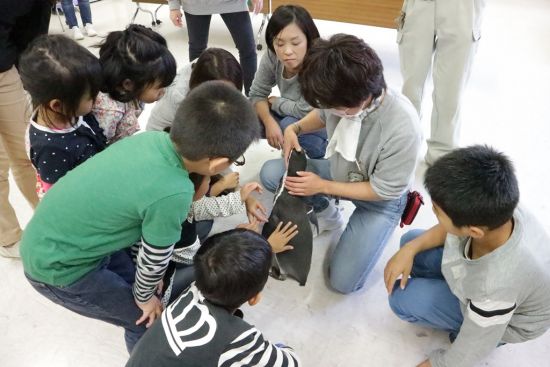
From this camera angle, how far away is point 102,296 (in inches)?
41.0

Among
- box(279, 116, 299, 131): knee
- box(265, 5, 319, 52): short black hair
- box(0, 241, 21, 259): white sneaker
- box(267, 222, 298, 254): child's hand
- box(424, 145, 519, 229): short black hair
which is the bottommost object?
box(0, 241, 21, 259): white sneaker

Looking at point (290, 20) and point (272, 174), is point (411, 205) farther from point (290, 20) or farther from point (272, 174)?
point (290, 20)

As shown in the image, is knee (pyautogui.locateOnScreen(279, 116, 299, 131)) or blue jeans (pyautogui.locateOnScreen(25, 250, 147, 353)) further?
knee (pyautogui.locateOnScreen(279, 116, 299, 131))

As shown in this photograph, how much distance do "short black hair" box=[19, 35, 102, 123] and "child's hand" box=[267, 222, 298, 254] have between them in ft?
2.40

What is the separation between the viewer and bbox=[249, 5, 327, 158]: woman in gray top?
155 centimetres

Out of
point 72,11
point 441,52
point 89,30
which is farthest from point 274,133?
point 72,11

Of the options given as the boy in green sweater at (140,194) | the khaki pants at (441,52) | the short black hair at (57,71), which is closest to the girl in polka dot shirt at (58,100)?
the short black hair at (57,71)

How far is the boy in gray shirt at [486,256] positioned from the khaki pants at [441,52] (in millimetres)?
1002

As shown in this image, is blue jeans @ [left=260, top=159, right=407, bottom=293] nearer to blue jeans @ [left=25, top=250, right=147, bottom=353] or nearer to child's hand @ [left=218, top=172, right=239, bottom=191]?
child's hand @ [left=218, top=172, right=239, bottom=191]

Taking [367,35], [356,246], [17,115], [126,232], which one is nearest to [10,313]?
[17,115]

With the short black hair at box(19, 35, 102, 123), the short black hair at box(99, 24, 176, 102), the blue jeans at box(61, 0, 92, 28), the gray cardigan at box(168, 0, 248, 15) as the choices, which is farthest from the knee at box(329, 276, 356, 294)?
the blue jeans at box(61, 0, 92, 28)

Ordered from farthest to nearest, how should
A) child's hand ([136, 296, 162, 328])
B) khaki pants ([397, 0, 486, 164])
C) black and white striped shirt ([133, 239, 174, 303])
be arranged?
khaki pants ([397, 0, 486, 164]) < child's hand ([136, 296, 162, 328]) < black and white striped shirt ([133, 239, 174, 303])

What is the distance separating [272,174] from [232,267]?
91 cm

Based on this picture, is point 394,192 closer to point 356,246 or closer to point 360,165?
point 360,165
